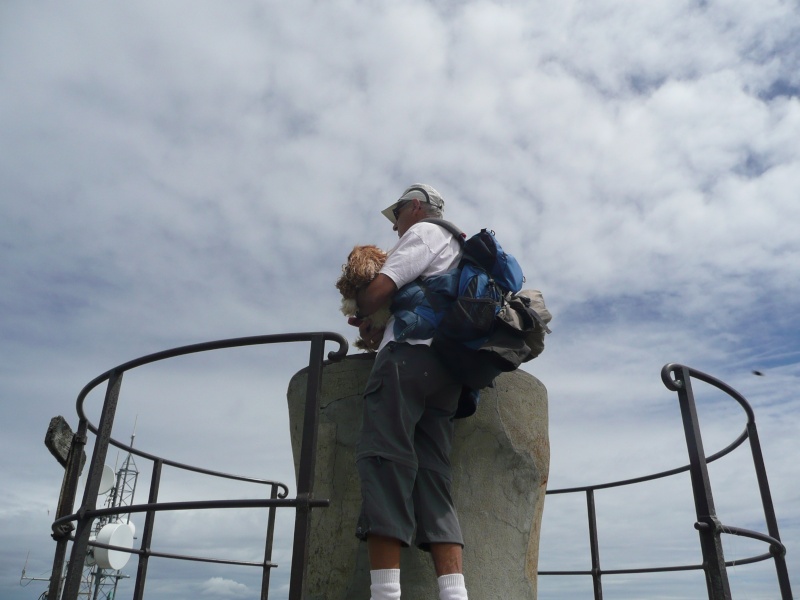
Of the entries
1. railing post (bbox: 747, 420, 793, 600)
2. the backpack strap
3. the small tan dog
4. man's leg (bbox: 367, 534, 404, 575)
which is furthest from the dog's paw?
railing post (bbox: 747, 420, 793, 600)

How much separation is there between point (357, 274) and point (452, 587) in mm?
1142

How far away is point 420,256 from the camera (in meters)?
2.50

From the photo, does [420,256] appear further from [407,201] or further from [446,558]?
[446,558]

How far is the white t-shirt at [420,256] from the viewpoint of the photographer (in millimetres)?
2463

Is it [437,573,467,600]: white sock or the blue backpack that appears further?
the blue backpack

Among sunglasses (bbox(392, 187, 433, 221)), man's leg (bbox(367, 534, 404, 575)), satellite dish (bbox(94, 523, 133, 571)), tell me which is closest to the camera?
man's leg (bbox(367, 534, 404, 575))

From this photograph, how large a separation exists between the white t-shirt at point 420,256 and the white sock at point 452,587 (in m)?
0.79

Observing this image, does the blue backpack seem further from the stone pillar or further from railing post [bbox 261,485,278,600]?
railing post [bbox 261,485,278,600]

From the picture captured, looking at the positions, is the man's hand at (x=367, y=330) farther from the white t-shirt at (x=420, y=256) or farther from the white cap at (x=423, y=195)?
the white cap at (x=423, y=195)

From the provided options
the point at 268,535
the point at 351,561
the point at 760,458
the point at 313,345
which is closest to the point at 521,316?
the point at 313,345

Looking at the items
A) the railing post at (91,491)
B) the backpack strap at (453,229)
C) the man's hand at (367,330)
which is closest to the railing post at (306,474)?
the man's hand at (367,330)

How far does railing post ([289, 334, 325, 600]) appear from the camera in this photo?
2020mm

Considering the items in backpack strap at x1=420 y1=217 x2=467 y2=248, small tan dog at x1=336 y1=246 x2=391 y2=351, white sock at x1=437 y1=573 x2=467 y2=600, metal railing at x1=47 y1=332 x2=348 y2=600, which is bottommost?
white sock at x1=437 y1=573 x2=467 y2=600

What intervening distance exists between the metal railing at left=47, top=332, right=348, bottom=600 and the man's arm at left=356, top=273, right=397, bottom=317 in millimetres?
213
